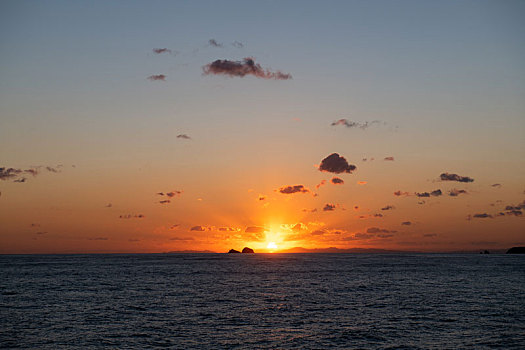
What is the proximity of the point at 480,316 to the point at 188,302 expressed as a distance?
3537 cm

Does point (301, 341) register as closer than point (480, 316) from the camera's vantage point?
Yes

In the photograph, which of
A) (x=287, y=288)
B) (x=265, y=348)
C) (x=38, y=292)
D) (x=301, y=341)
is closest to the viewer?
(x=265, y=348)

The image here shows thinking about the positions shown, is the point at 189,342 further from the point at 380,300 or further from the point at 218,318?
the point at 380,300

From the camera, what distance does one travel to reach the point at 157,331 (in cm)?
4150

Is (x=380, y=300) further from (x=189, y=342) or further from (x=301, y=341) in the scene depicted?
(x=189, y=342)

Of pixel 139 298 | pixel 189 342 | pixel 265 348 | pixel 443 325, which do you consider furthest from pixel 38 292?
pixel 443 325

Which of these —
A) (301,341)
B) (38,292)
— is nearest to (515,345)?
(301,341)

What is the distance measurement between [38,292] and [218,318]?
132 feet

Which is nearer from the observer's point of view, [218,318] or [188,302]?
[218,318]

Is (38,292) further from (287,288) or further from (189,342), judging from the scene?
(189,342)

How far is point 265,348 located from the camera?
3481 centimetres

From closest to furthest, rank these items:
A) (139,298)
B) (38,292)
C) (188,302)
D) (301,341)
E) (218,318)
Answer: (301,341) < (218,318) < (188,302) < (139,298) < (38,292)

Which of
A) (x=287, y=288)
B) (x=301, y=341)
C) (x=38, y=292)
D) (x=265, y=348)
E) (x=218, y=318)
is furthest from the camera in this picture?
(x=287, y=288)

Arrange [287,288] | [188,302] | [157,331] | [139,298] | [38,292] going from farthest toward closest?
[287,288], [38,292], [139,298], [188,302], [157,331]
